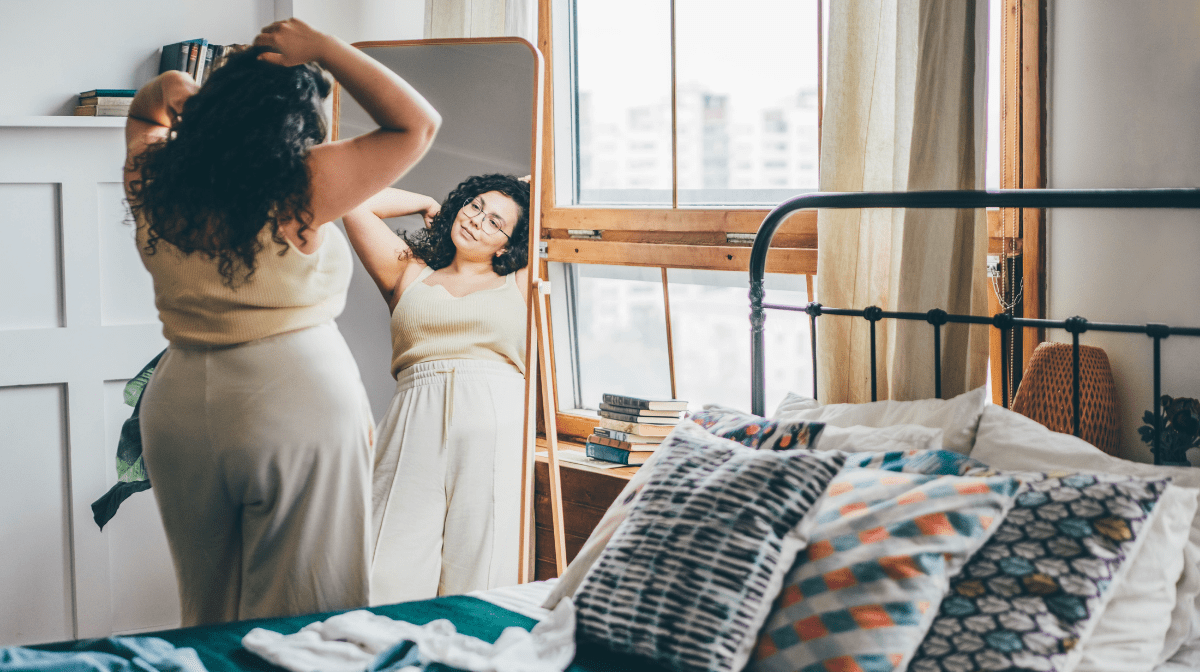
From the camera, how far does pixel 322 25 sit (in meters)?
2.55

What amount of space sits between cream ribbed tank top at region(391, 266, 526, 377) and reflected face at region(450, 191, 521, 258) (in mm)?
88

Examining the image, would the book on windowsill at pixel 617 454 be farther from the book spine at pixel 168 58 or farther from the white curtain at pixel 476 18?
the book spine at pixel 168 58

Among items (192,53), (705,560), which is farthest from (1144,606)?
(192,53)

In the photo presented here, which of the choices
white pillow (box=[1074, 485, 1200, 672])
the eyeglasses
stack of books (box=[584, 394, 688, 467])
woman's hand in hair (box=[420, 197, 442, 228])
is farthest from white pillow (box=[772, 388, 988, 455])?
woman's hand in hair (box=[420, 197, 442, 228])

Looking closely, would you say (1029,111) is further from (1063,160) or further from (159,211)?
(159,211)

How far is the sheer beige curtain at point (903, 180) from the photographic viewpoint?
74.0 inches

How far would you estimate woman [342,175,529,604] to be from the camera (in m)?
2.21

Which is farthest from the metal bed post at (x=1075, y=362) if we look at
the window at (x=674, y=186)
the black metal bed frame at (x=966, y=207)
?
the window at (x=674, y=186)

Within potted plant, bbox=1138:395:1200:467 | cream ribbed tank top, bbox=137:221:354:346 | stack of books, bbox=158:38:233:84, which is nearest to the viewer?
potted plant, bbox=1138:395:1200:467

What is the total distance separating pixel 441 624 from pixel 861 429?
0.82 metres

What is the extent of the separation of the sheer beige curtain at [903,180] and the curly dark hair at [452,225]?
71 centimetres

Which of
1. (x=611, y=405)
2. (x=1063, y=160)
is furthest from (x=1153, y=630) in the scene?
(x=611, y=405)

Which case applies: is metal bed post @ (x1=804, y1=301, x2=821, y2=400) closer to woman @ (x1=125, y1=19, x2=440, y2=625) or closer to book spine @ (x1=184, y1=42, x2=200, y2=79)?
woman @ (x1=125, y1=19, x2=440, y2=625)

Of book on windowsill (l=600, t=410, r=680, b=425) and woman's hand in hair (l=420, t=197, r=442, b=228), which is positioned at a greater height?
woman's hand in hair (l=420, t=197, r=442, b=228)
